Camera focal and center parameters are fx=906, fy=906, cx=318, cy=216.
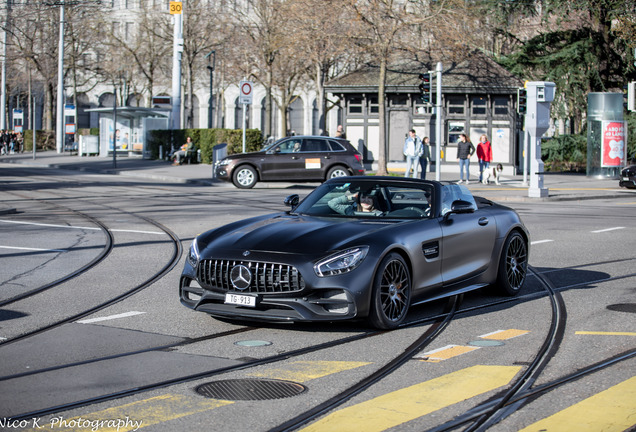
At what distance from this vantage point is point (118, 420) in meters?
4.87

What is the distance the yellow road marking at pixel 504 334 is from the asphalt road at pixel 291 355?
0.11ft

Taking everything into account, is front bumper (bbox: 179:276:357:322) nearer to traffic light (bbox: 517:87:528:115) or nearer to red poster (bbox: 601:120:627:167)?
traffic light (bbox: 517:87:528:115)

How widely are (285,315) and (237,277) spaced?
52 centimetres

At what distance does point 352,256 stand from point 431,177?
29762 mm

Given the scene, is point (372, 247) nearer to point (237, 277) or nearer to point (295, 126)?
point (237, 277)

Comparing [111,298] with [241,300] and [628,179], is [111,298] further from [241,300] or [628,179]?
[628,179]

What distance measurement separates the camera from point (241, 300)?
7.27 m

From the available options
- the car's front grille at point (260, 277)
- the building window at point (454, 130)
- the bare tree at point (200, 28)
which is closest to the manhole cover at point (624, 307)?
the car's front grille at point (260, 277)

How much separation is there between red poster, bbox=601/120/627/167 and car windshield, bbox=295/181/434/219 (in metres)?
28.5

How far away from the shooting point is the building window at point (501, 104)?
135 ft

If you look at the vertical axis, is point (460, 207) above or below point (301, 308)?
above

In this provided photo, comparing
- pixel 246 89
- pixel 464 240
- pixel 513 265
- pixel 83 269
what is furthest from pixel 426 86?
pixel 464 240

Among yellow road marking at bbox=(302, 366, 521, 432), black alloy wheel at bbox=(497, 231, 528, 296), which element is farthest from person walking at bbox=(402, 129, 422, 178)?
yellow road marking at bbox=(302, 366, 521, 432)

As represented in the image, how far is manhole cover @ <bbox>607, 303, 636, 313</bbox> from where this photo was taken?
866 centimetres
